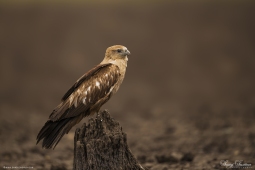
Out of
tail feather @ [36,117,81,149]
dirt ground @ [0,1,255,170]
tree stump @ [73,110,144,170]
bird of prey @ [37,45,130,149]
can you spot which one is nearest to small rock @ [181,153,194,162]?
bird of prey @ [37,45,130,149]

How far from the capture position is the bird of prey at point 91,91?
1004cm

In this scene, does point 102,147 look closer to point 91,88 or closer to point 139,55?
point 91,88

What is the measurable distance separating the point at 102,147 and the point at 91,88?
6.95 ft

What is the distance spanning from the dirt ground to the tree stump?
13656mm

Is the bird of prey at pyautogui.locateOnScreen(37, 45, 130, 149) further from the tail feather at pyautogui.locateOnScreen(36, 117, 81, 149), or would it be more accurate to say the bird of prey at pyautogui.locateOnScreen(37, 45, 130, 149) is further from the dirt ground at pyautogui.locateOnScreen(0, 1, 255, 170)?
the dirt ground at pyautogui.locateOnScreen(0, 1, 255, 170)

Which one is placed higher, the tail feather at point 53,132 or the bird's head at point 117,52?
the bird's head at point 117,52

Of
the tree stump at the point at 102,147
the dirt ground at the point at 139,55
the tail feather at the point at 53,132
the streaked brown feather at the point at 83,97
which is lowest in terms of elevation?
the tree stump at the point at 102,147

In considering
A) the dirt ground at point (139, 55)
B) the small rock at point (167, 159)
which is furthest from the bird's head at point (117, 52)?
the dirt ground at point (139, 55)

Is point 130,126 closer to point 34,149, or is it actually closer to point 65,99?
point 34,149

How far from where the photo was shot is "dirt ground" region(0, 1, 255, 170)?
29.3m

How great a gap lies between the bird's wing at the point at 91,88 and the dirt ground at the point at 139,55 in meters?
12.0

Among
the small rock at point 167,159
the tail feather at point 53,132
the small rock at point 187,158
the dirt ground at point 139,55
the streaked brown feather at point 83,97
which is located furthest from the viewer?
the dirt ground at point 139,55

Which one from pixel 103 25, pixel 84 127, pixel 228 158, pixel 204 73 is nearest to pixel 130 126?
pixel 228 158

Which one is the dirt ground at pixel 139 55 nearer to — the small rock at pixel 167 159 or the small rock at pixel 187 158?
the small rock at pixel 187 158
